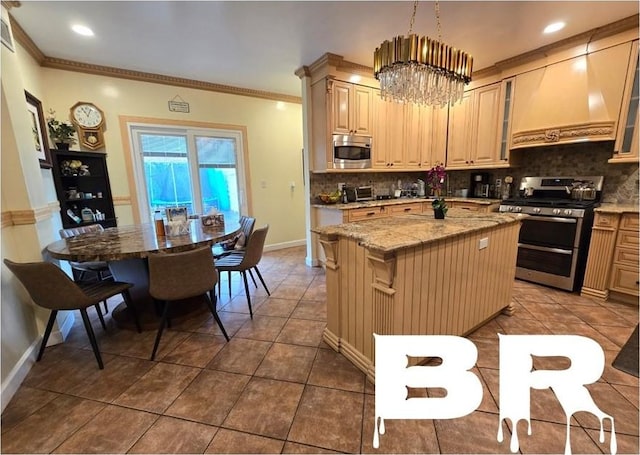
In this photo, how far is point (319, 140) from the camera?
3.55m

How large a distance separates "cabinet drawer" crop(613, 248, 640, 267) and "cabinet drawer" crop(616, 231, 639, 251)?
0.04 metres

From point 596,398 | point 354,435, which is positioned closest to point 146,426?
point 354,435

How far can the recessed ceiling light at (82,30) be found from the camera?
2488 millimetres

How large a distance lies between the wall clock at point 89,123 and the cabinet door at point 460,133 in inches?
184

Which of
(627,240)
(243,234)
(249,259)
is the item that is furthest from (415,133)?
(249,259)

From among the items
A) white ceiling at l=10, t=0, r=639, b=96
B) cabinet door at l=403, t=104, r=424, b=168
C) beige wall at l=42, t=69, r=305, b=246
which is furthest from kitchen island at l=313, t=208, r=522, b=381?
beige wall at l=42, t=69, r=305, b=246

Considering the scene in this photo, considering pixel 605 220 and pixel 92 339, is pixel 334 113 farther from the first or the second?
pixel 92 339

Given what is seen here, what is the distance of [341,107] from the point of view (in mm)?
3432

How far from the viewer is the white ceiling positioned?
226cm

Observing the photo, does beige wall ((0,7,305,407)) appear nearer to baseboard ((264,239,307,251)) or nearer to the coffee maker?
baseboard ((264,239,307,251))

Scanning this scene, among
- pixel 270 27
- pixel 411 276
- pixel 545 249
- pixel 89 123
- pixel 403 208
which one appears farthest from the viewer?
pixel 403 208

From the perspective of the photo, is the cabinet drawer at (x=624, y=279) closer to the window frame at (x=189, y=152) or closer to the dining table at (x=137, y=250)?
the dining table at (x=137, y=250)

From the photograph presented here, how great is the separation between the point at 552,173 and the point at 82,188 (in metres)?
5.79

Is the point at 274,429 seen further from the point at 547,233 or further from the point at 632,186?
the point at 632,186
